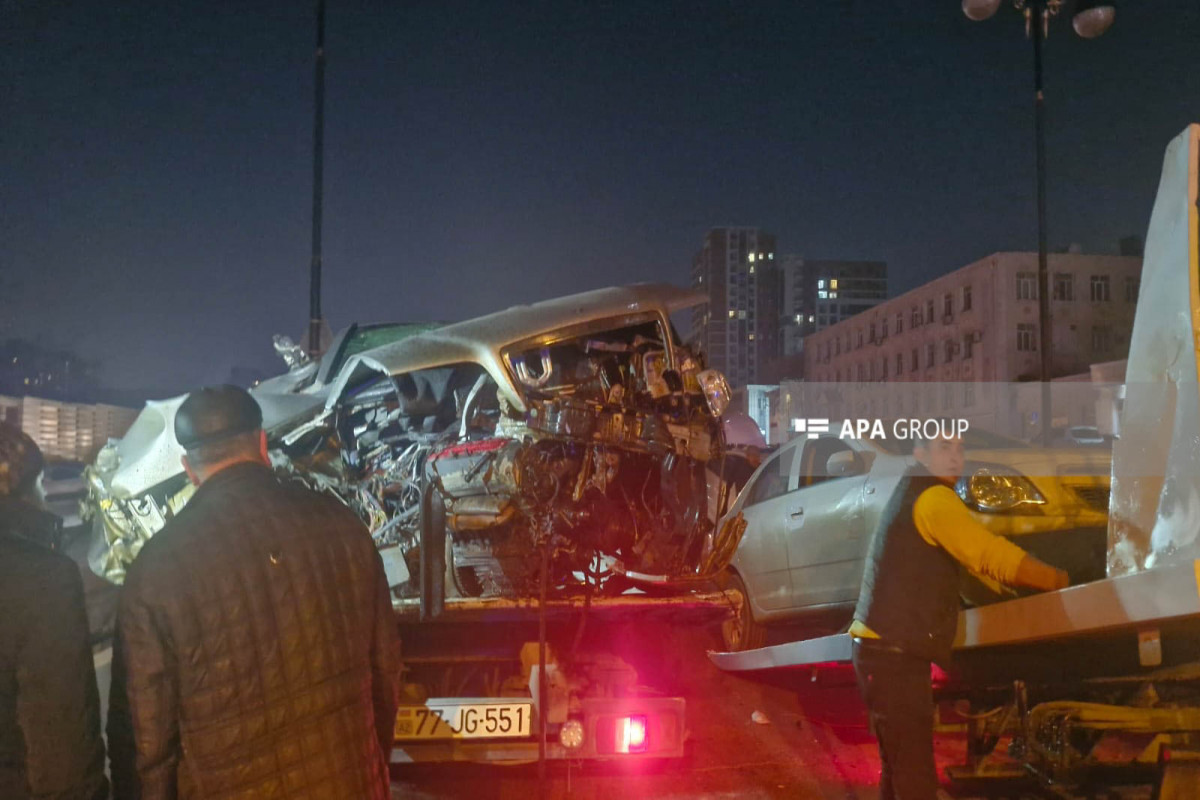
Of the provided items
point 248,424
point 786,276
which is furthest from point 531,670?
point 786,276

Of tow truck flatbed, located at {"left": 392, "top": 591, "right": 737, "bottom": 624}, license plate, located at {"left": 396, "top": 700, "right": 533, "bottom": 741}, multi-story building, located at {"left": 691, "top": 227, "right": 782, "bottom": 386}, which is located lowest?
license plate, located at {"left": 396, "top": 700, "right": 533, "bottom": 741}

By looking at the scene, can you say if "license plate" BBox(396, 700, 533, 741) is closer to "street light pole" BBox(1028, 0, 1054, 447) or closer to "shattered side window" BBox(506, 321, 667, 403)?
"shattered side window" BBox(506, 321, 667, 403)

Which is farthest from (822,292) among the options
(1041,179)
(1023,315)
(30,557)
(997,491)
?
(30,557)

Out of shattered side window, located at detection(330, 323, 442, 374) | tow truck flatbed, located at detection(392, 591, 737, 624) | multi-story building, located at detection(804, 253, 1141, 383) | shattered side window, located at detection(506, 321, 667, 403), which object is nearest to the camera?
tow truck flatbed, located at detection(392, 591, 737, 624)

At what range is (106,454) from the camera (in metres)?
5.23

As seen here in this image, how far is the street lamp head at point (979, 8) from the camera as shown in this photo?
1067cm

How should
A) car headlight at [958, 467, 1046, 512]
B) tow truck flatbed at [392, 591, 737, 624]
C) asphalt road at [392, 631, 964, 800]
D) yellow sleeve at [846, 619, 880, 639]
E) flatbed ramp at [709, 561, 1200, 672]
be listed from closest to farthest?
flatbed ramp at [709, 561, 1200, 672], yellow sleeve at [846, 619, 880, 639], tow truck flatbed at [392, 591, 737, 624], asphalt road at [392, 631, 964, 800], car headlight at [958, 467, 1046, 512]

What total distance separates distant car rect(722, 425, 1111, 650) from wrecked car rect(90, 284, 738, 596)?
0.50 metres

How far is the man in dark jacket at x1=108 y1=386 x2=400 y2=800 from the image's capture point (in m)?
2.02

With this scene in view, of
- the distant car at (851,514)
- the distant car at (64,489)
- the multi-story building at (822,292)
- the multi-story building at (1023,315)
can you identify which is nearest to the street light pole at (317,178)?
the distant car at (64,489)

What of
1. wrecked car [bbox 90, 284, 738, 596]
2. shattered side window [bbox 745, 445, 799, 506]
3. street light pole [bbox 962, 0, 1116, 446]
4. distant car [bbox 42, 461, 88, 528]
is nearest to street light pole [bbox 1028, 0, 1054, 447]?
street light pole [bbox 962, 0, 1116, 446]

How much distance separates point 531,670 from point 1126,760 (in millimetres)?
2703

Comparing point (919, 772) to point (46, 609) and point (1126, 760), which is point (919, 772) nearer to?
point (1126, 760)

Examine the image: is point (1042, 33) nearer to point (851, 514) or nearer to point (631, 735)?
point (851, 514)
